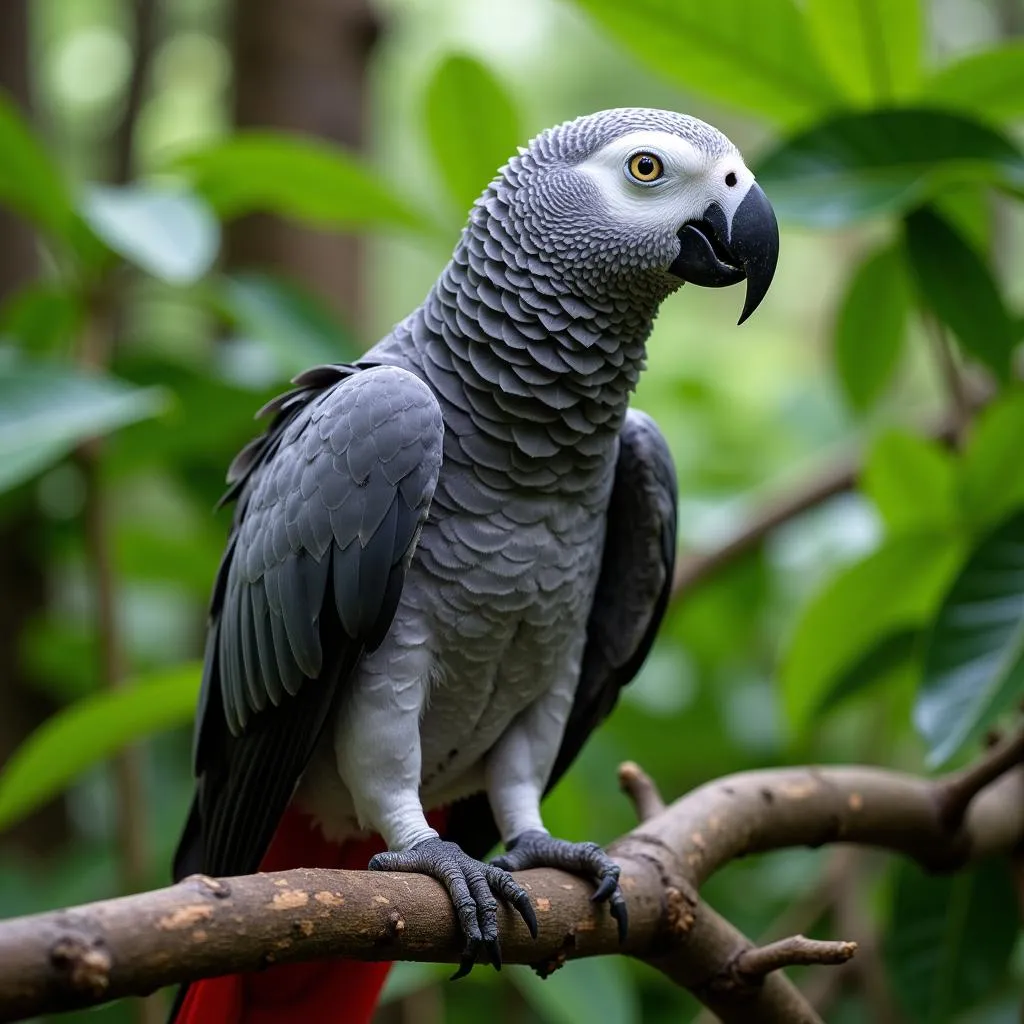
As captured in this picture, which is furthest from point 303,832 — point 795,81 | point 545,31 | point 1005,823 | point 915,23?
point 545,31

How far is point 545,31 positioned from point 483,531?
13.6 ft

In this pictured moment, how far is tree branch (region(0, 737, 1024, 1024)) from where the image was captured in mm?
693

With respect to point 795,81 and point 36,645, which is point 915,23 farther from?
point 36,645

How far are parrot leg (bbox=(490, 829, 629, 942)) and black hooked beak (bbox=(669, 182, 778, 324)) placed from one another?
0.50 m

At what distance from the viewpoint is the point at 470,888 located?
3.30 feet

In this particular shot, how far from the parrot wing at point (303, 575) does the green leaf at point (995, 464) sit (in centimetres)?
84

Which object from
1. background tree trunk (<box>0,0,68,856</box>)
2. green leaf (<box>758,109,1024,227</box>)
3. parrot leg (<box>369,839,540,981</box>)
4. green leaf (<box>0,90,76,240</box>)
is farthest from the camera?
background tree trunk (<box>0,0,68,856</box>)

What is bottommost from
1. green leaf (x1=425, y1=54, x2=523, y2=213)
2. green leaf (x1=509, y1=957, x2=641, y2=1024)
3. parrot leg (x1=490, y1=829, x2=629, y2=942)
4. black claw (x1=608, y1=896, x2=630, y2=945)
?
green leaf (x1=509, y1=957, x2=641, y2=1024)

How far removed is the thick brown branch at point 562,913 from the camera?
0.69 m

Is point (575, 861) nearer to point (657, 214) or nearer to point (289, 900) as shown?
point (289, 900)

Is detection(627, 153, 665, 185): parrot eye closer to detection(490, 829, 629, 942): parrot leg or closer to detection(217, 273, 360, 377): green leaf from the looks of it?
detection(490, 829, 629, 942): parrot leg

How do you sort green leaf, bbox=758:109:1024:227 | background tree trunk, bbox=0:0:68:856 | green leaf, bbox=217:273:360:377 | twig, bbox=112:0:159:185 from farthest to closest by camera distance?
twig, bbox=112:0:159:185 < background tree trunk, bbox=0:0:68:856 < green leaf, bbox=217:273:360:377 < green leaf, bbox=758:109:1024:227

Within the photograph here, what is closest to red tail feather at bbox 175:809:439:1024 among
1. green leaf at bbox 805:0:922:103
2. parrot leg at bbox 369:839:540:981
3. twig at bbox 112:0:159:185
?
parrot leg at bbox 369:839:540:981

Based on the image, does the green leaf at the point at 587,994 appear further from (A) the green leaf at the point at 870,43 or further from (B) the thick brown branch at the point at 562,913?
(A) the green leaf at the point at 870,43
